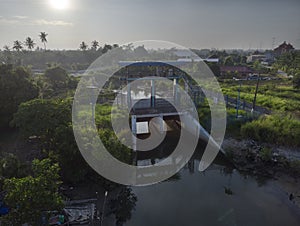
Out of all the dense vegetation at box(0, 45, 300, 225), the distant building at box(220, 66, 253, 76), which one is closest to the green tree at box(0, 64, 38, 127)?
the dense vegetation at box(0, 45, 300, 225)

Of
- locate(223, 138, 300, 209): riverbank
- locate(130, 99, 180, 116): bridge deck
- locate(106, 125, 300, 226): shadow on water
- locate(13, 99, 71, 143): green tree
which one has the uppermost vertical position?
locate(13, 99, 71, 143): green tree

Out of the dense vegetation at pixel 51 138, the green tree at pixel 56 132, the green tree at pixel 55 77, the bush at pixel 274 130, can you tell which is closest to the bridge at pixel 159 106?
the dense vegetation at pixel 51 138

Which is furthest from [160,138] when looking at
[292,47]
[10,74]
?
[292,47]

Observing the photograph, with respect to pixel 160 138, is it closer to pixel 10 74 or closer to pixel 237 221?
pixel 237 221

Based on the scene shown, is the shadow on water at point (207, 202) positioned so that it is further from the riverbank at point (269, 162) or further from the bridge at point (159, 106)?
the bridge at point (159, 106)

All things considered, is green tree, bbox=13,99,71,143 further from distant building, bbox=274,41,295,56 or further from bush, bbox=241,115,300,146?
distant building, bbox=274,41,295,56
